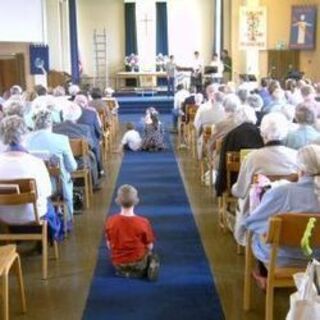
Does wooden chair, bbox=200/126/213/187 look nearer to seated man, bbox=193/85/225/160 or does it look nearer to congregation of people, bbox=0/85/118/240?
seated man, bbox=193/85/225/160

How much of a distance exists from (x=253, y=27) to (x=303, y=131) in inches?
324

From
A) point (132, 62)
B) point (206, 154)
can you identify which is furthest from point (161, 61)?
point (206, 154)

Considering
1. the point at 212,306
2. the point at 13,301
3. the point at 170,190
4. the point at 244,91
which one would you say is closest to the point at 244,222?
the point at 212,306

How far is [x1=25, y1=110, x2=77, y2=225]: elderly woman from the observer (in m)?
5.10

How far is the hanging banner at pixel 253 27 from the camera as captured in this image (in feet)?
42.2

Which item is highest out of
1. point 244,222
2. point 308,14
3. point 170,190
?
point 308,14

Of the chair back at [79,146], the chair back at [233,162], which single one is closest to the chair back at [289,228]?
the chair back at [233,162]

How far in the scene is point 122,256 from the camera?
425 centimetres

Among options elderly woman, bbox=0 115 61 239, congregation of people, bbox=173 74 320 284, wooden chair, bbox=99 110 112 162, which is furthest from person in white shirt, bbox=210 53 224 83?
elderly woman, bbox=0 115 61 239

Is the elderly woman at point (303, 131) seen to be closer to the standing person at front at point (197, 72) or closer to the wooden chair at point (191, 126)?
the wooden chair at point (191, 126)

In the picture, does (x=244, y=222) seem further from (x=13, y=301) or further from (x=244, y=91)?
(x=244, y=91)

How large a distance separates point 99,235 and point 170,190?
181 centimetres

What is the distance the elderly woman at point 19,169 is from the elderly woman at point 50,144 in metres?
0.73

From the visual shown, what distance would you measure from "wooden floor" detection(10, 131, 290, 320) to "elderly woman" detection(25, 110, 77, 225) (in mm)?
452
